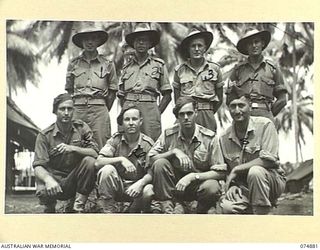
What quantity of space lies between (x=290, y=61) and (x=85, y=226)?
37.2 inches

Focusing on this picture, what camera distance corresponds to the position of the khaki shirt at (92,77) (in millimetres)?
1672

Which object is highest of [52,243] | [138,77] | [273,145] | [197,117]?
[138,77]

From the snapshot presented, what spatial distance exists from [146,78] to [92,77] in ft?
0.64

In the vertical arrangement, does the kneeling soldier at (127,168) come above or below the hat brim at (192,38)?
below

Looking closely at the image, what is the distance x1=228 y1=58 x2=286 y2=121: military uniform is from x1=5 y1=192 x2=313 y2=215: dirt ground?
0.97ft

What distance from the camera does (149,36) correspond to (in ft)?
5.52

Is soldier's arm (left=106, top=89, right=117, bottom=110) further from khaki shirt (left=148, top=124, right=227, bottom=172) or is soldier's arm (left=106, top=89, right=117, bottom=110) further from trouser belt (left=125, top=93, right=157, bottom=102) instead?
khaki shirt (left=148, top=124, right=227, bottom=172)

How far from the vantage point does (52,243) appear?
163 centimetres

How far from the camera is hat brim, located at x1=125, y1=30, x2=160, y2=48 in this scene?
168 cm

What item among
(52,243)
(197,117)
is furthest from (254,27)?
(52,243)

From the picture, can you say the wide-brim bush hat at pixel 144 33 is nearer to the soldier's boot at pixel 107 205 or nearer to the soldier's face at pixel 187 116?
the soldier's face at pixel 187 116

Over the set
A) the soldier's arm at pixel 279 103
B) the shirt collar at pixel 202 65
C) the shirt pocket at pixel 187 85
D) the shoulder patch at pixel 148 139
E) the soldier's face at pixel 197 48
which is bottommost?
the shoulder patch at pixel 148 139

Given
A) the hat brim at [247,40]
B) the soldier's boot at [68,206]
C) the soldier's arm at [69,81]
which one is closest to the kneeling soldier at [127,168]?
the soldier's boot at [68,206]

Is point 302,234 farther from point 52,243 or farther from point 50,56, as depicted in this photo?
point 50,56
